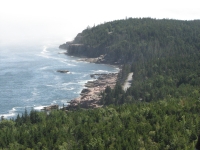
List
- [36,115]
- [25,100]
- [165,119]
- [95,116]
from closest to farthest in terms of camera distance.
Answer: [165,119] < [95,116] < [36,115] < [25,100]

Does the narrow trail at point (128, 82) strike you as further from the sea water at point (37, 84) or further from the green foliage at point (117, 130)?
the green foliage at point (117, 130)

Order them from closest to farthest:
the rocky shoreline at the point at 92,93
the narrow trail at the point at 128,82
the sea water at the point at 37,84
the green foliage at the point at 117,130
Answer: the green foliage at the point at 117,130 → the rocky shoreline at the point at 92,93 → the sea water at the point at 37,84 → the narrow trail at the point at 128,82

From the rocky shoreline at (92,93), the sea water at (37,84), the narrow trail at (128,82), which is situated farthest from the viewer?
the narrow trail at (128,82)

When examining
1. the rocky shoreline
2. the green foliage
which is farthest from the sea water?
the green foliage

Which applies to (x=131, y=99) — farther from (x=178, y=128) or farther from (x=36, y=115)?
(x=178, y=128)

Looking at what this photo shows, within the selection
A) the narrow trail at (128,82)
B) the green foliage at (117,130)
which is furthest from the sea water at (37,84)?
the green foliage at (117,130)

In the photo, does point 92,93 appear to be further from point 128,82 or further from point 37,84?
point 37,84

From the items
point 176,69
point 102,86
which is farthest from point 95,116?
point 176,69

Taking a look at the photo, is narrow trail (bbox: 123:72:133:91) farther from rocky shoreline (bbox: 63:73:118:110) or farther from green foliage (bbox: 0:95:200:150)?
green foliage (bbox: 0:95:200:150)
